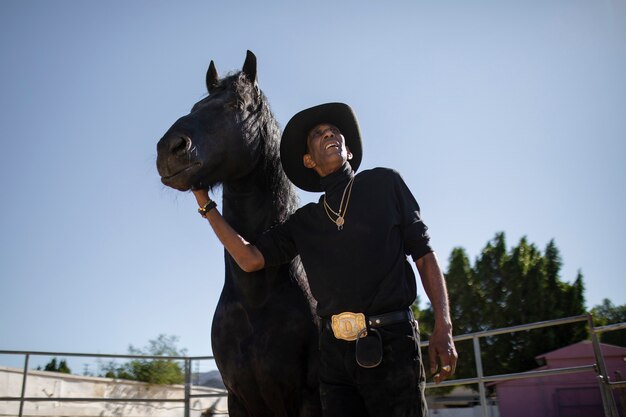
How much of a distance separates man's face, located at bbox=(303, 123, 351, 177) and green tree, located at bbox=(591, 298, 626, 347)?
14688 mm

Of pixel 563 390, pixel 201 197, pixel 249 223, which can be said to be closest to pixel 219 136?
pixel 201 197

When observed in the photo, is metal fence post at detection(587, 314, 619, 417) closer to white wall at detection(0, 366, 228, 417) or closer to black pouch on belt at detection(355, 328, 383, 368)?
black pouch on belt at detection(355, 328, 383, 368)

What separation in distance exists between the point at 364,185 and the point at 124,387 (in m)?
13.4

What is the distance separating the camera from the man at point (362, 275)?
177 centimetres

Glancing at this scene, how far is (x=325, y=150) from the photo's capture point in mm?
2355

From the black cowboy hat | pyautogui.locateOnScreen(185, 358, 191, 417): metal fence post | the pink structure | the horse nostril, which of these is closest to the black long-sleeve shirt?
the black cowboy hat

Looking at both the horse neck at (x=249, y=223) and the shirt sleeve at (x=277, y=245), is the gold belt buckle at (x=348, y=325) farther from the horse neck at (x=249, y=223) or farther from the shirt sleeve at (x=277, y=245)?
the horse neck at (x=249, y=223)

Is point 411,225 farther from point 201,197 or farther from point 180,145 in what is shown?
point 180,145

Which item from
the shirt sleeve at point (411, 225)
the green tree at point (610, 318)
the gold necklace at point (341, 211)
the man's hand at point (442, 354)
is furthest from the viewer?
the green tree at point (610, 318)

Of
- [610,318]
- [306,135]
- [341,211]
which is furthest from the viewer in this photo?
[610,318]

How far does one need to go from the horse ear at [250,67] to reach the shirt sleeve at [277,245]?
103cm

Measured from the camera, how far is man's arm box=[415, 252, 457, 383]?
1722 mm

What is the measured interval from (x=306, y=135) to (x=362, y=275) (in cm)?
94

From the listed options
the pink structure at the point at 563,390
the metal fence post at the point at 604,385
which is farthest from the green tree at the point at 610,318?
the metal fence post at the point at 604,385
